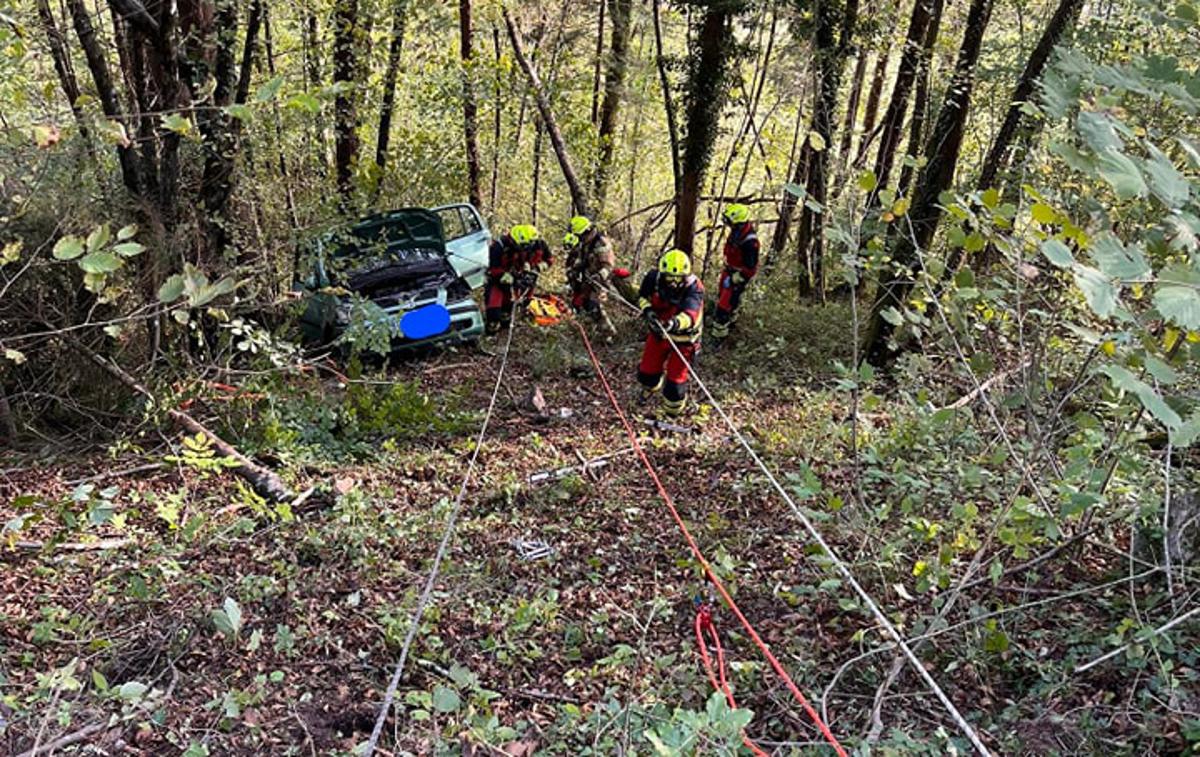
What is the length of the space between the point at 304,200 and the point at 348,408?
3213 millimetres

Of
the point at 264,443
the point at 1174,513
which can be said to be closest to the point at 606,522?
the point at 264,443

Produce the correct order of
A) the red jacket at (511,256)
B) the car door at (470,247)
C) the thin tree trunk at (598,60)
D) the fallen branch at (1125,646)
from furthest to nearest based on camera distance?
1. the thin tree trunk at (598,60)
2. the car door at (470,247)
3. the red jacket at (511,256)
4. the fallen branch at (1125,646)

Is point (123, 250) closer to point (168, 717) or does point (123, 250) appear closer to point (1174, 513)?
point (168, 717)

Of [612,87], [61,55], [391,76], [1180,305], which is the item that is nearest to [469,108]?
[391,76]

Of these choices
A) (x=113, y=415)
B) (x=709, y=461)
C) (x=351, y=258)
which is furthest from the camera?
(x=351, y=258)

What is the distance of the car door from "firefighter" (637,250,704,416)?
378cm

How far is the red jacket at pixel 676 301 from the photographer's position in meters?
7.32

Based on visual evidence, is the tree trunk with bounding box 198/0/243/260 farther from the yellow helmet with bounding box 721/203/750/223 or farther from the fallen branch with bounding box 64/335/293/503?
the yellow helmet with bounding box 721/203/750/223

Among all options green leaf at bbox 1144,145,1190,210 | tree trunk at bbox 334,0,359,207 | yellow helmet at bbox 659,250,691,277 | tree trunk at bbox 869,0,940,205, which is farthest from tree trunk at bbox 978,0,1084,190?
tree trunk at bbox 334,0,359,207

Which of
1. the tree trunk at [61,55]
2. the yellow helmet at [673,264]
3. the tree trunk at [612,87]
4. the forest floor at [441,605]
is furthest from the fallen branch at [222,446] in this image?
the tree trunk at [612,87]

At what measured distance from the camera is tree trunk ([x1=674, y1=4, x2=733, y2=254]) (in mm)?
9438

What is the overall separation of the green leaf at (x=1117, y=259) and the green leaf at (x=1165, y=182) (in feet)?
0.34

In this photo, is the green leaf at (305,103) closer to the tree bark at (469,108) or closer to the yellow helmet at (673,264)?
the yellow helmet at (673,264)

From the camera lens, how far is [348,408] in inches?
271
